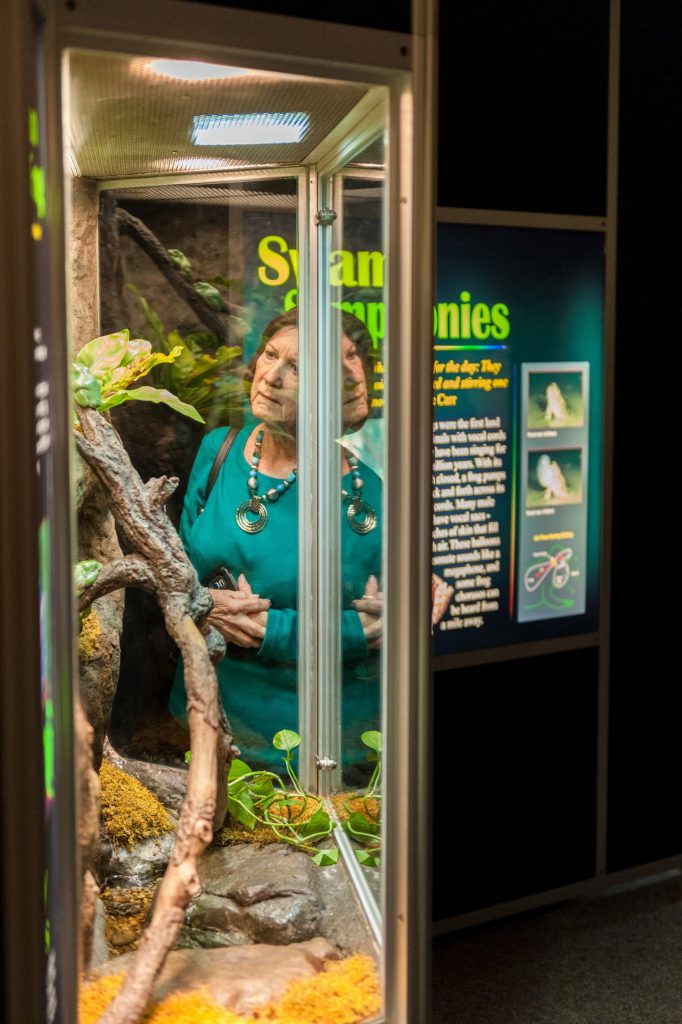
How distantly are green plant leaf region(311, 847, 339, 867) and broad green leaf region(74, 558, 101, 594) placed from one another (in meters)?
0.88

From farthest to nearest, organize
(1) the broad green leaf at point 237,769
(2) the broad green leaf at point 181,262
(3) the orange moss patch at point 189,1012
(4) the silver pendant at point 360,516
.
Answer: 1. (1) the broad green leaf at point 237,769
2. (2) the broad green leaf at point 181,262
3. (4) the silver pendant at point 360,516
4. (3) the orange moss patch at point 189,1012

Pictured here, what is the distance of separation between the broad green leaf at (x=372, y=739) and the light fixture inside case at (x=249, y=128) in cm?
124

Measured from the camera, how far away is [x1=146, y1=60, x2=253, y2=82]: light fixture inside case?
171 centimetres

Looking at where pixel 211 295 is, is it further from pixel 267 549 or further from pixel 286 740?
pixel 286 740

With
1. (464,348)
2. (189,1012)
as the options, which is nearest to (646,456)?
(464,348)

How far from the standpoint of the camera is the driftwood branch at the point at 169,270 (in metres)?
2.25

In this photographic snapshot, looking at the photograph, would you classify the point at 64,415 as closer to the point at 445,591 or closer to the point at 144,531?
the point at 144,531

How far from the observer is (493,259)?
2.43 metres

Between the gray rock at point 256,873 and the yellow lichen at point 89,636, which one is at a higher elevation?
the yellow lichen at point 89,636

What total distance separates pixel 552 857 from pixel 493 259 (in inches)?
59.6

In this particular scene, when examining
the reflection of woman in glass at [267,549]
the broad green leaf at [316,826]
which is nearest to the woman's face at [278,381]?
the reflection of woman in glass at [267,549]

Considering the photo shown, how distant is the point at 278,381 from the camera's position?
247 centimetres

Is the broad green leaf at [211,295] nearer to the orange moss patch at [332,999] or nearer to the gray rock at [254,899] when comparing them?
the gray rock at [254,899]

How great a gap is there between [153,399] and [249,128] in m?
0.61
